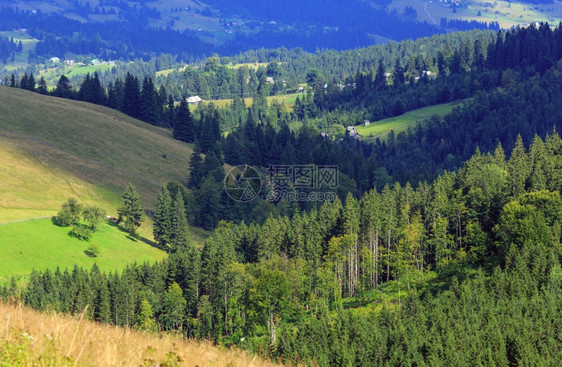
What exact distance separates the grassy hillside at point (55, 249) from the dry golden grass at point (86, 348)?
88392 millimetres

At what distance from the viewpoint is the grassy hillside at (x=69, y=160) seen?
473 feet

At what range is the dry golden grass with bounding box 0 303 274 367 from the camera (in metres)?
17.2

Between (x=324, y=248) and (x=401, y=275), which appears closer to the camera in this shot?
(x=401, y=275)

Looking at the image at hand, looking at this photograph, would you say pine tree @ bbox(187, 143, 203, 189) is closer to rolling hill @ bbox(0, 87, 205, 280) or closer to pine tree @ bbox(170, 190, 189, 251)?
rolling hill @ bbox(0, 87, 205, 280)

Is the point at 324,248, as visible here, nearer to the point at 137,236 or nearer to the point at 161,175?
the point at 137,236

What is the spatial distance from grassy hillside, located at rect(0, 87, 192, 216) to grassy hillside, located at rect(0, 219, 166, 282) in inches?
323

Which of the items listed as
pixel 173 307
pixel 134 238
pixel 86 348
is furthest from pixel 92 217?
pixel 86 348

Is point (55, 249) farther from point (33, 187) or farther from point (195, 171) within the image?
point (195, 171)

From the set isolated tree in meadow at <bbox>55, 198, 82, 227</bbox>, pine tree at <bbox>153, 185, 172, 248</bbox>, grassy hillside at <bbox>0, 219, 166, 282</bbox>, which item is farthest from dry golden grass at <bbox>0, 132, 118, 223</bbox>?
pine tree at <bbox>153, 185, 172, 248</bbox>

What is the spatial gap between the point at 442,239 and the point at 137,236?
207 feet

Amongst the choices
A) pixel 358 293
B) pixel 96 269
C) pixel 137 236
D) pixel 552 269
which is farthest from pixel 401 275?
pixel 137 236

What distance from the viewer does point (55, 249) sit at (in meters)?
118

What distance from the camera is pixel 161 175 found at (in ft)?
584

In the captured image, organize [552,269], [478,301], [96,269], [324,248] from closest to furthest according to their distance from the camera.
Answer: [478,301], [552,269], [96,269], [324,248]
